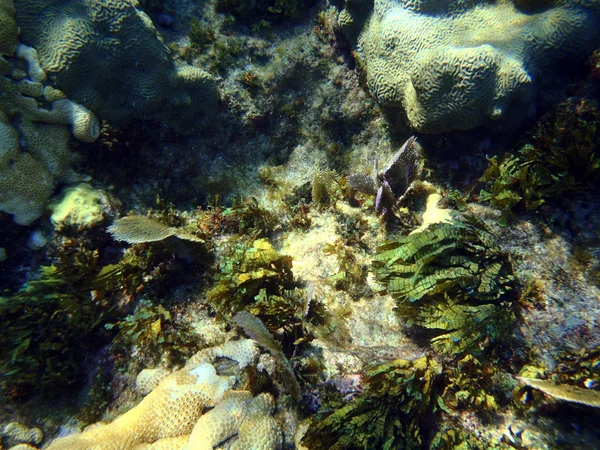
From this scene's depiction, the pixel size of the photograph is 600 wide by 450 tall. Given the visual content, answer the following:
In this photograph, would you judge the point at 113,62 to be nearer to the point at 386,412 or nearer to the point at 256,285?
the point at 256,285

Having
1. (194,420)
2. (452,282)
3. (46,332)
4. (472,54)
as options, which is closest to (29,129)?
(46,332)

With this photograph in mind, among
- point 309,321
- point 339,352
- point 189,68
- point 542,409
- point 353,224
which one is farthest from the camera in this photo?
point 189,68

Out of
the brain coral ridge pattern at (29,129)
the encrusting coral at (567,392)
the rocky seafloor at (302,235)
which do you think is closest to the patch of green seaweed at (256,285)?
the rocky seafloor at (302,235)

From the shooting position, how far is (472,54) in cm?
415

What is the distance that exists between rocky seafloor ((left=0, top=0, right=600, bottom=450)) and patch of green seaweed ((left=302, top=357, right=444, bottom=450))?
0.8 inches

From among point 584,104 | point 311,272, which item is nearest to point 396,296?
point 311,272

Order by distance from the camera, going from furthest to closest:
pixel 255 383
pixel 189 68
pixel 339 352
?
1. pixel 189 68
2. pixel 339 352
3. pixel 255 383

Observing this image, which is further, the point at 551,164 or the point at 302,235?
the point at 302,235

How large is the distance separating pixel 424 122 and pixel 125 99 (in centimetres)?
500

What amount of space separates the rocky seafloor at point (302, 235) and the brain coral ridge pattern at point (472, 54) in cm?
3

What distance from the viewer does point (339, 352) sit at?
142 inches

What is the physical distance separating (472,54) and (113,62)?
18.0 feet

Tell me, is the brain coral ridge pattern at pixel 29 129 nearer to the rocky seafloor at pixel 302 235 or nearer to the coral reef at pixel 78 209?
the rocky seafloor at pixel 302 235

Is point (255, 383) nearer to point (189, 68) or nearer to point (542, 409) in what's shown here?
point (542, 409)
